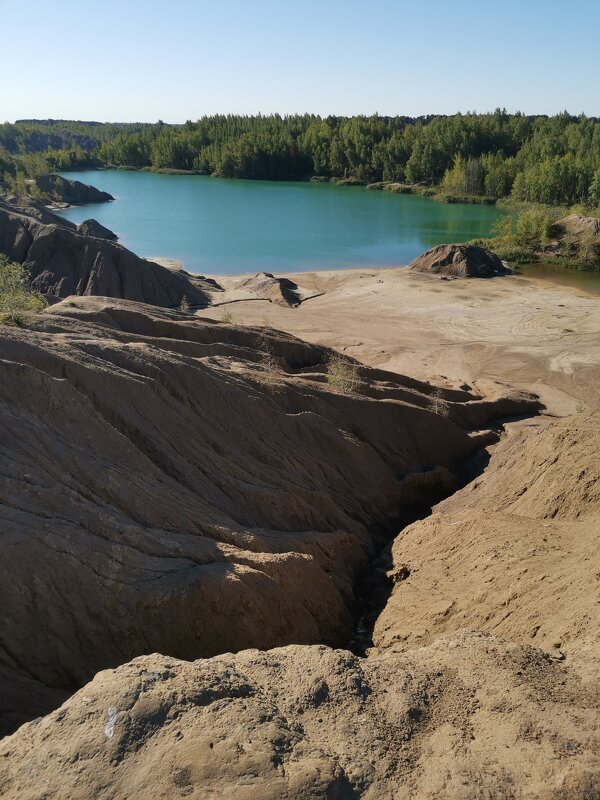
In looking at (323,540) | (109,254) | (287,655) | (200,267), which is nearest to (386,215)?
(200,267)

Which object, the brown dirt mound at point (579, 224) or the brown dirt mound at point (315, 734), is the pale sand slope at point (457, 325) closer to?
the brown dirt mound at point (579, 224)

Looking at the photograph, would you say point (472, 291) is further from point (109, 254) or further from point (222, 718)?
point (222, 718)

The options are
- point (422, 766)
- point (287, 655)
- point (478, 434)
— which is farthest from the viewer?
point (478, 434)

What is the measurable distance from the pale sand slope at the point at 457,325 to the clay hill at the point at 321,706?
19058 mm

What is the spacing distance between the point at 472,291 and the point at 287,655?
153ft

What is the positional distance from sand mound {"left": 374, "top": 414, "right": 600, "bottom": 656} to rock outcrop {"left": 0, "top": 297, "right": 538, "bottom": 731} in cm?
139

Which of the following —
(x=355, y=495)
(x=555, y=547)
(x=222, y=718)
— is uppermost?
(x=222, y=718)

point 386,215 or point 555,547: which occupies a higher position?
point 386,215

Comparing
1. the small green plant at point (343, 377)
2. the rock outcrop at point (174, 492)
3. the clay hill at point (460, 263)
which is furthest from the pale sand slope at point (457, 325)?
the rock outcrop at point (174, 492)

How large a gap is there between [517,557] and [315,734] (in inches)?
284

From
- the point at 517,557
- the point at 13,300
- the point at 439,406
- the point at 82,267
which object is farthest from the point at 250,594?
the point at 82,267

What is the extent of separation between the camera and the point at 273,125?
484ft

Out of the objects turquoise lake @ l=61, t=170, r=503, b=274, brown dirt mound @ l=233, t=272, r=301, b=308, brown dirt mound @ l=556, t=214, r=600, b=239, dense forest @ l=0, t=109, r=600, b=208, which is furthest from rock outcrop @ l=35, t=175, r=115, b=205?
brown dirt mound @ l=556, t=214, r=600, b=239

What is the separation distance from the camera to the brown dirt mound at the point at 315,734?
6.40 metres
